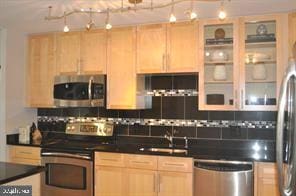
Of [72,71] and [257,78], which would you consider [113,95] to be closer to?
[72,71]

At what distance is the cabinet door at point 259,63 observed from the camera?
339cm

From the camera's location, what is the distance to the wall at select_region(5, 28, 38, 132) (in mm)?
4199

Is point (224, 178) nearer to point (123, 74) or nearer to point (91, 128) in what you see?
point (123, 74)

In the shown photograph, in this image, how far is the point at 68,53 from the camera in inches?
164

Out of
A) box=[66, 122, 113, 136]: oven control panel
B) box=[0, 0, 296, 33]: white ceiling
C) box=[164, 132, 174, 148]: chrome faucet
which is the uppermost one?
box=[0, 0, 296, 33]: white ceiling

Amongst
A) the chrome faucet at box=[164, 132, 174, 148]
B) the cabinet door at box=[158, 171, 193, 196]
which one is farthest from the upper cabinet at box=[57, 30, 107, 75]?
the cabinet door at box=[158, 171, 193, 196]

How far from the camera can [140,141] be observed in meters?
4.10

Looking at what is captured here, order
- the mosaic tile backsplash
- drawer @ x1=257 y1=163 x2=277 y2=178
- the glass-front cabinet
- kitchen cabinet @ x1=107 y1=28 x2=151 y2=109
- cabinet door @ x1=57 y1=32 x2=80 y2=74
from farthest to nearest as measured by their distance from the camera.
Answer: cabinet door @ x1=57 y1=32 x2=80 y2=74 → kitchen cabinet @ x1=107 y1=28 x2=151 y2=109 → the mosaic tile backsplash → the glass-front cabinet → drawer @ x1=257 y1=163 x2=277 y2=178

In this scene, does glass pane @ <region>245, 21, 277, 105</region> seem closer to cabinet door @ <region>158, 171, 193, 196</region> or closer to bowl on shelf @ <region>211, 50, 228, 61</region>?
bowl on shelf @ <region>211, 50, 228, 61</region>

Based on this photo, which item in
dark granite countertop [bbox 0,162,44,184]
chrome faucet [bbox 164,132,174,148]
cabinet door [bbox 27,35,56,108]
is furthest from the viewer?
cabinet door [bbox 27,35,56,108]

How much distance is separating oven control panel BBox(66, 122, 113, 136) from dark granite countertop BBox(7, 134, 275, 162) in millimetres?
234

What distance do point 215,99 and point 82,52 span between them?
174 centimetres

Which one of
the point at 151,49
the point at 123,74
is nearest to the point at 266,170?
the point at 151,49

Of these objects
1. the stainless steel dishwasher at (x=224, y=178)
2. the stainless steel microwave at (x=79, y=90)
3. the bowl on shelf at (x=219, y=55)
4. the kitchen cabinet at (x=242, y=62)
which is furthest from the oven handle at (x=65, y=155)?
the bowl on shelf at (x=219, y=55)
